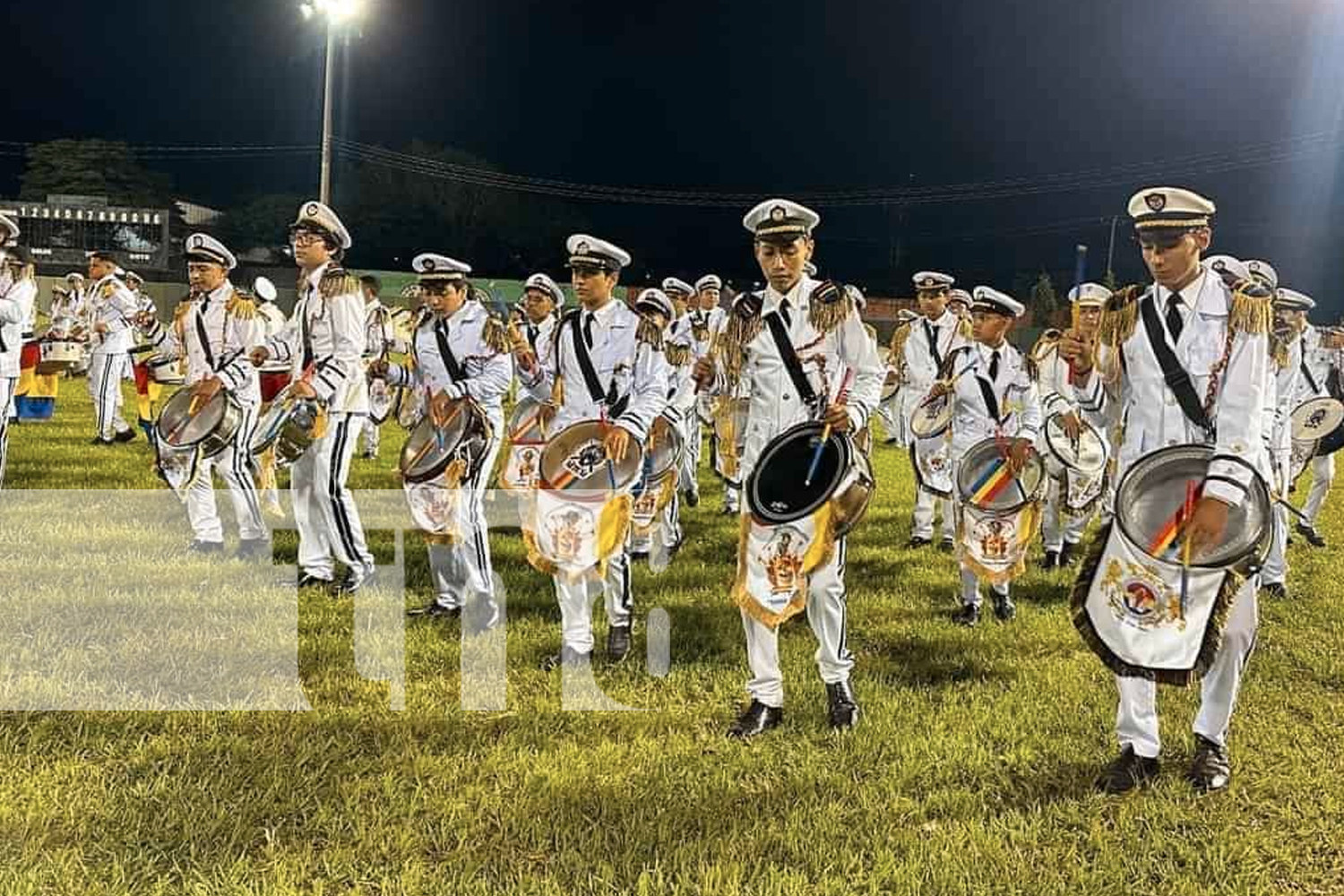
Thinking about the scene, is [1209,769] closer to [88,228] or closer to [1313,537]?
[1313,537]

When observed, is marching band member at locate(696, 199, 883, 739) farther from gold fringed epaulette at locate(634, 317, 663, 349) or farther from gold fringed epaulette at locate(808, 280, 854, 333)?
gold fringed epaulette at locate(634, 317, 663, 349)

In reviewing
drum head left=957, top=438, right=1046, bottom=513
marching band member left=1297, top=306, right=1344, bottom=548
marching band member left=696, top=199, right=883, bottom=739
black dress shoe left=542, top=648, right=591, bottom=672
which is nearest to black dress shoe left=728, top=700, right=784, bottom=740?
marching band member left=696, top=199, right=883, bottom=739

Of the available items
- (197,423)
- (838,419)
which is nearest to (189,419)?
(197,423)

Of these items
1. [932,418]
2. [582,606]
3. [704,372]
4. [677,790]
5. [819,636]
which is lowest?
[677,790]

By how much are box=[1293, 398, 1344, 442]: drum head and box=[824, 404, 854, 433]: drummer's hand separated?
6.20m

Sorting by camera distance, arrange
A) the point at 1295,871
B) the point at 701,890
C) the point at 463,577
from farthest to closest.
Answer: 1. the point at 463,577
2. the point at 1295,871
3. the point at 701,890

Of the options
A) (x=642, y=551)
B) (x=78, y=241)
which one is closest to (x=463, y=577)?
(x=642, y=551)

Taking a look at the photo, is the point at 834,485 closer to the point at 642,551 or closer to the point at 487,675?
the point at 487,675

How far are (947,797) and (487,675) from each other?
249 cm

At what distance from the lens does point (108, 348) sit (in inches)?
515

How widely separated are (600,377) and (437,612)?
6.30 feet

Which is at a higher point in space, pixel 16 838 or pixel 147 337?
pixel 147 337

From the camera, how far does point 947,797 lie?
4180mm

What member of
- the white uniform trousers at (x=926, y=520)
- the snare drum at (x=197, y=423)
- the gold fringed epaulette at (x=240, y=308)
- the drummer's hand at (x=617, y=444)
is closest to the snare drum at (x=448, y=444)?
the drummer's hand at (x=617, y=444)
